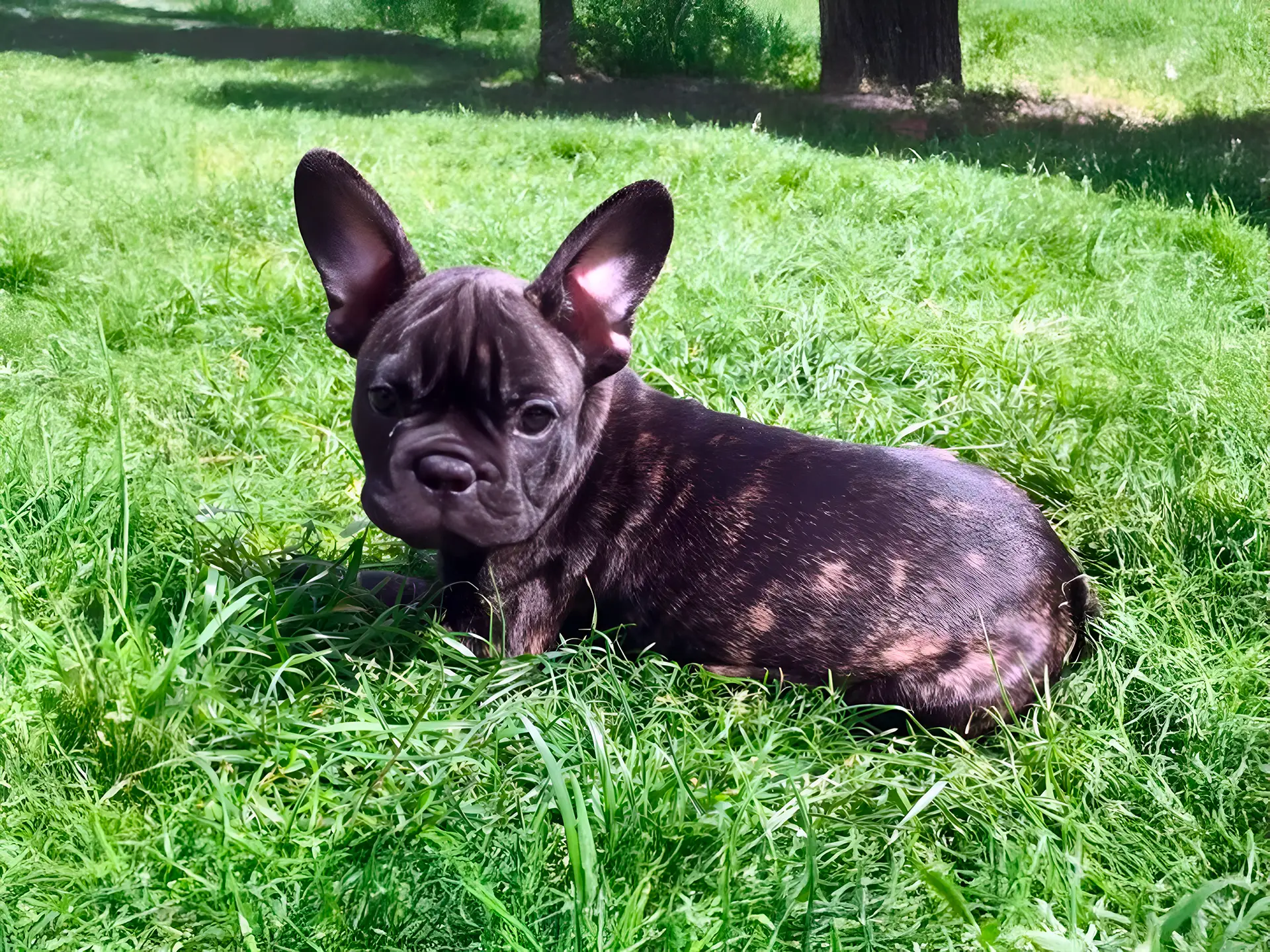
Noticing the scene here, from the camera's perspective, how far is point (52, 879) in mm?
2283

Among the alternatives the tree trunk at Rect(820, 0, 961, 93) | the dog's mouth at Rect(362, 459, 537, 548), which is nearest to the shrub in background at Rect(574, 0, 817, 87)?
the tree trunk at Rect(820, 0, 961, 93)

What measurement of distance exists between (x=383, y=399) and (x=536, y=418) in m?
0.41

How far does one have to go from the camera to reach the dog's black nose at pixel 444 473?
2.79 meters

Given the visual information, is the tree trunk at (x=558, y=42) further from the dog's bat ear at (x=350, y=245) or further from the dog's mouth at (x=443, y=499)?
the dog's mouth at (x=443, y=499)

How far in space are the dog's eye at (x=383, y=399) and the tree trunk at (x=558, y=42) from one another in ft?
50.0

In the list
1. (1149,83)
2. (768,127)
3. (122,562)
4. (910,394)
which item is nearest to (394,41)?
(768,127)

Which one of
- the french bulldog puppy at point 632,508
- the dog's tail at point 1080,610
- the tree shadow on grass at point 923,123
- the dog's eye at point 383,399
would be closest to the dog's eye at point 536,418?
the french bulldog puppy at point 632,508

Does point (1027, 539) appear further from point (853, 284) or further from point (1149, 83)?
point (1149, 83)

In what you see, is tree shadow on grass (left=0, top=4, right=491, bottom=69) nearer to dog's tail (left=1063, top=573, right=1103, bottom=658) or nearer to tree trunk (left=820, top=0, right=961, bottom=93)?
tree trunk (left=820, top=0, right=961, bottom=93)

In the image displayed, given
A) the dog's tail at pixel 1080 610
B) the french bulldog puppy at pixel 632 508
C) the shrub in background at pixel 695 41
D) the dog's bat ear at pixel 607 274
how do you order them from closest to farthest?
the french bulldog puppy at pixel 632 508 < the dog's bat ear at pixel 607 274 < the dog's tail at pixel 1080 610 < the shrub in background at pixel 695 41

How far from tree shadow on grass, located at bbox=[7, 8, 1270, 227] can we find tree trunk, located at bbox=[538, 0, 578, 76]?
0.94 meters

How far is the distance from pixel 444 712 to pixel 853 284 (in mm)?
4070

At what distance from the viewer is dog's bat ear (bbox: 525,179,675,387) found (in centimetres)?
304

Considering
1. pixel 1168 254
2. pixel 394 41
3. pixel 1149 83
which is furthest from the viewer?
pixel 394 41
